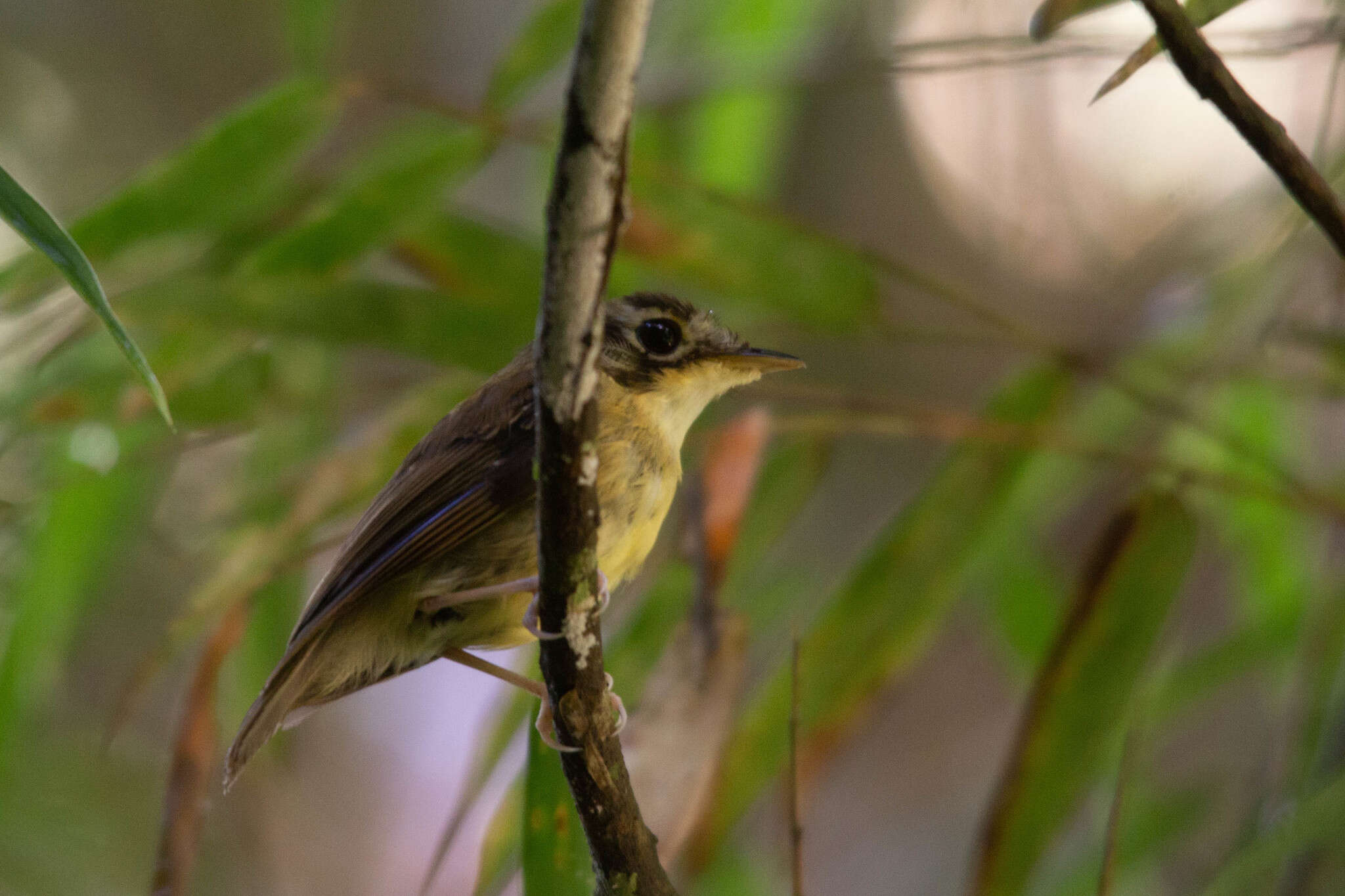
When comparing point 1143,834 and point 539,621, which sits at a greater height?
point 539,621

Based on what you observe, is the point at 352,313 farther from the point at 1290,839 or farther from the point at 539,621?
the point at 1290,839

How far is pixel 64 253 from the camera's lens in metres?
1.14

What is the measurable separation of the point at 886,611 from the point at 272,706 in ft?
4.68

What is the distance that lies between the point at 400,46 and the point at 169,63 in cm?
108

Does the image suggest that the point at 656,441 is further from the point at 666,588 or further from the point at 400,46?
the point at 400,46

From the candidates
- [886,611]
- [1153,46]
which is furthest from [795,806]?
[886,611]

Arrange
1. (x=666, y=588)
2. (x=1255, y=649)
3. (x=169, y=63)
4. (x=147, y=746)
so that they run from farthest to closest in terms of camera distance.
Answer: (x=169, y=63) < (x=147, y=746) < (x=1255, y=649) < (x=666, y=588)

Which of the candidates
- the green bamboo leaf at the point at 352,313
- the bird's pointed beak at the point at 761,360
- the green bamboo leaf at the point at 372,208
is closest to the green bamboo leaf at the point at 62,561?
the green bamboo leaf at the point at 352,313

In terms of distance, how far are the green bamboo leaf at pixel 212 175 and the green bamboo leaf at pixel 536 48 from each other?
0.32 m

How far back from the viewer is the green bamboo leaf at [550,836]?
1.69m

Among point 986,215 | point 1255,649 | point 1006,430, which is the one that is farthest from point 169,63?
point 1255,649

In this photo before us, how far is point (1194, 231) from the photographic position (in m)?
4.43

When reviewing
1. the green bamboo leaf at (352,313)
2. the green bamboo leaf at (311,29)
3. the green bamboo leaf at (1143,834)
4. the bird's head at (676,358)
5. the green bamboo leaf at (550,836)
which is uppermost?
the green bamboo leaf at (311,29)

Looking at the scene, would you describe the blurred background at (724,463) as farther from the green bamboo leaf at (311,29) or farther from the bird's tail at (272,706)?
the bird's tail at (272,706)
